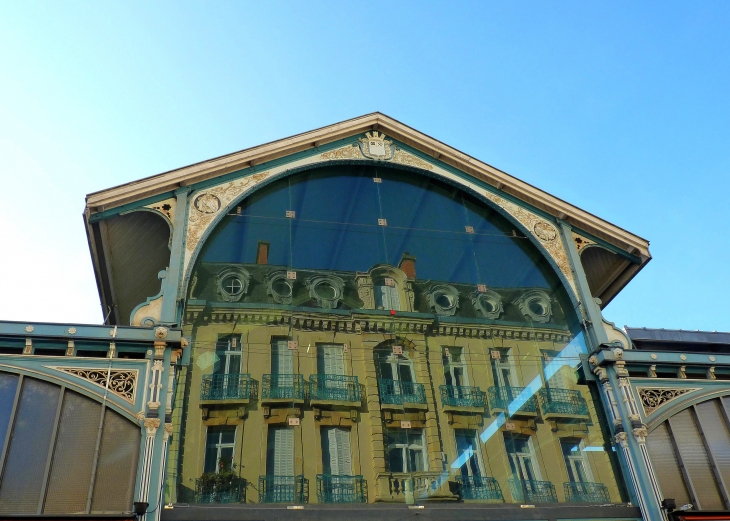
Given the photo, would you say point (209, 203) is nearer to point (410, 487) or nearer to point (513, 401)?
point (410, 487)

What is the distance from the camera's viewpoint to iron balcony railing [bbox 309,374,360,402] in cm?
1453

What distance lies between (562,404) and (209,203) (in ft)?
29.2

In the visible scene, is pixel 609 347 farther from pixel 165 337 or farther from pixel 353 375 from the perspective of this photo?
pixel 165 337

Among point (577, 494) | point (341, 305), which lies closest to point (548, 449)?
point (577, 494)

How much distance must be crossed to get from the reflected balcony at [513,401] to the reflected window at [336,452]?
3248 mm

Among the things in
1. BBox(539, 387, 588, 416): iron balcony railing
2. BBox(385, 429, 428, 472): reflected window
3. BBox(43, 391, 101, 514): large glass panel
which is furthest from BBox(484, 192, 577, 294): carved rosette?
BBox(43, 391, 101, 514): large glass panel

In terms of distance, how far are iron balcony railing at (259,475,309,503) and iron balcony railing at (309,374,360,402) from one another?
176 centimetres

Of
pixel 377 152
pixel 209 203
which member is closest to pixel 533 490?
pixel 377 152

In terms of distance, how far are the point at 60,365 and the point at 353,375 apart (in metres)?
5.52

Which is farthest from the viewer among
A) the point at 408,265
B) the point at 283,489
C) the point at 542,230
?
the point at 542,230

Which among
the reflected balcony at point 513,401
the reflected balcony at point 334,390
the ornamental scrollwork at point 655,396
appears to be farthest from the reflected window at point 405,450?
the ornamental scrollwork at point 655,396

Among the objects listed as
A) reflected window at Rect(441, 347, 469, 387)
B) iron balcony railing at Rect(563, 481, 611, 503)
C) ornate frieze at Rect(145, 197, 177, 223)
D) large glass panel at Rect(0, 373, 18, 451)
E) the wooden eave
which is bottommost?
iron balcony railing at Rect(563, 481, 611, 503)

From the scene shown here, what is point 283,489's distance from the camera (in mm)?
13062

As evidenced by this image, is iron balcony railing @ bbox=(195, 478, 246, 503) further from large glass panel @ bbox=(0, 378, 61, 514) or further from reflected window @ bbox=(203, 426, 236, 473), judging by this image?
large glass panel @ bbox=(0, 378, 61, 514)
